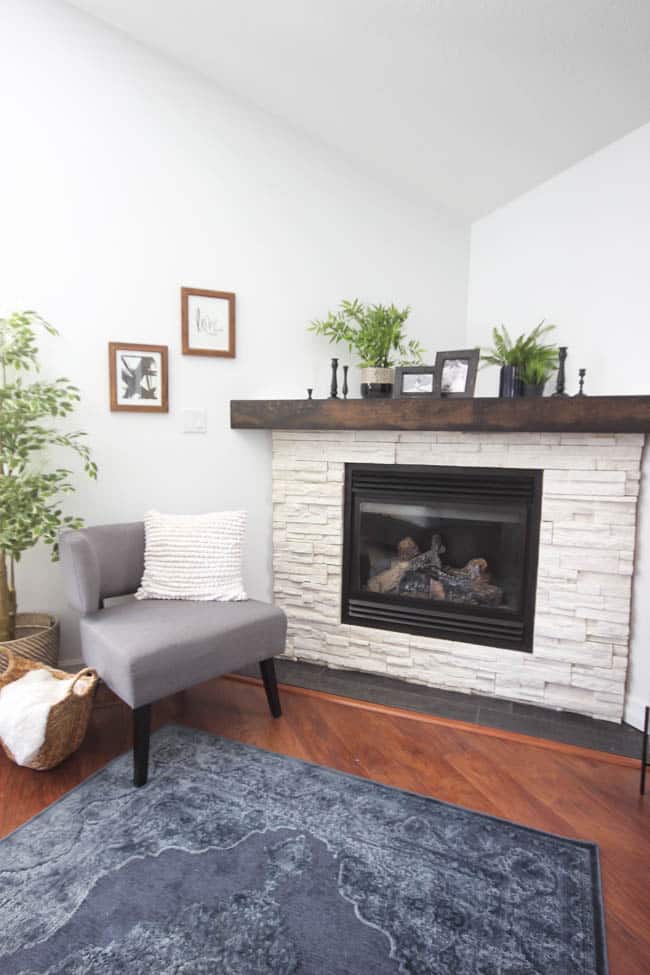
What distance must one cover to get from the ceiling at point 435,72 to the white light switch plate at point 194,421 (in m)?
1.39

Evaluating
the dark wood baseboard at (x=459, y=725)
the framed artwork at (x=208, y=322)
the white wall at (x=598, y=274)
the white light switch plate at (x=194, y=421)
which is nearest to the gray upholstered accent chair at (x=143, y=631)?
the dark wood baseboard at (x=459, y=725)

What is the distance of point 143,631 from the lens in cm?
190

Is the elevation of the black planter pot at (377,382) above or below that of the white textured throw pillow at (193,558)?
above

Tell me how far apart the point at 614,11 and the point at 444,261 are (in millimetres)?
1320

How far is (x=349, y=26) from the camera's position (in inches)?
76.0

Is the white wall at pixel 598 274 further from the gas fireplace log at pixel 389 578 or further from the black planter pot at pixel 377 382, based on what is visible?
the gas fireplace log at pixel 389 578

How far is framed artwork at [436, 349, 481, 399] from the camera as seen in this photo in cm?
235

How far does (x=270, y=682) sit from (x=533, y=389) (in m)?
1.60

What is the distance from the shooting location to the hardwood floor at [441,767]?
1.53 m

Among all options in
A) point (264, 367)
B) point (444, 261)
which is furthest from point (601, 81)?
point (264, 367)

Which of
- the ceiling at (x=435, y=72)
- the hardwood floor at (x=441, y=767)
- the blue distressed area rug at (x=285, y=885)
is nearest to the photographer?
the blue distressed area rug at (x=285, y=885)

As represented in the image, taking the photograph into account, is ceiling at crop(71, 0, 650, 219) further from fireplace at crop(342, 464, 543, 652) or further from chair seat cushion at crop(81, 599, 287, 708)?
chair seat cushion at crop(81, 599, 287, 708)

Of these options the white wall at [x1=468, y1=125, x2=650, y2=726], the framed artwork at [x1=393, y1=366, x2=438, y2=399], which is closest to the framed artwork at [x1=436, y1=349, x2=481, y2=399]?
the framed artwork at [x1=393, y1=366, x2=438, y2=399]

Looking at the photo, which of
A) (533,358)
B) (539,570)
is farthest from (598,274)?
(539,570)
